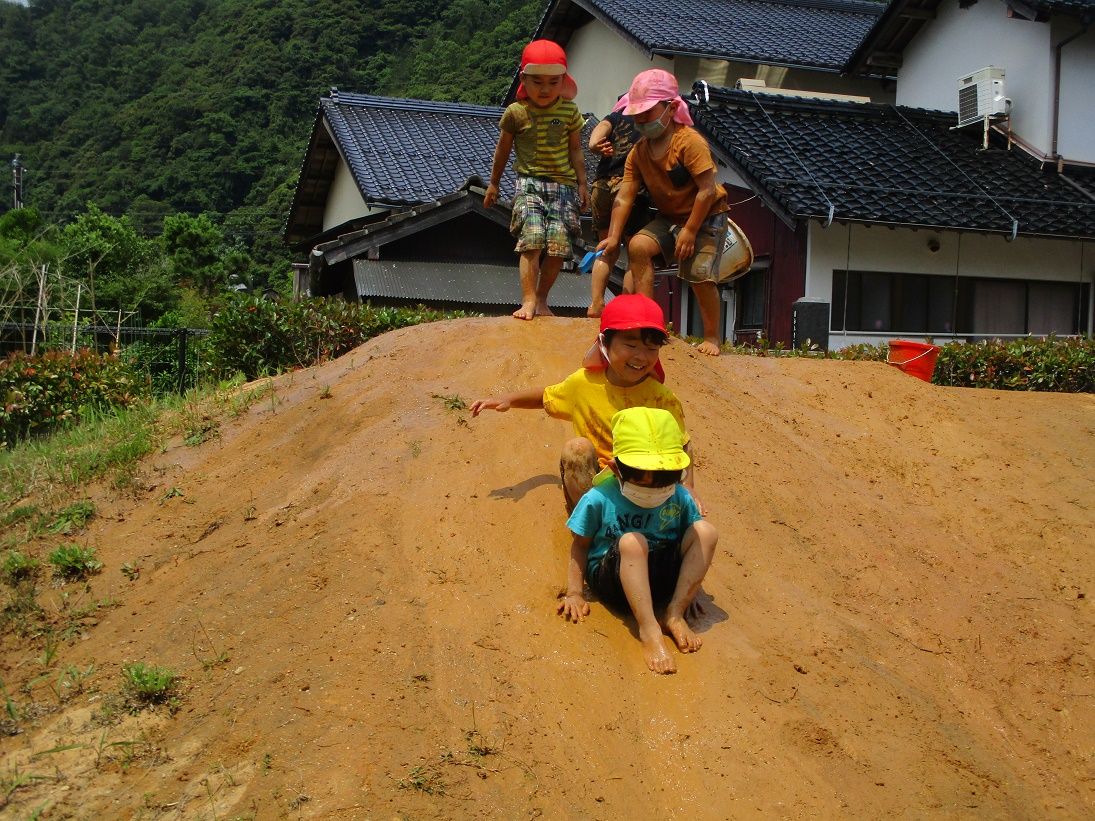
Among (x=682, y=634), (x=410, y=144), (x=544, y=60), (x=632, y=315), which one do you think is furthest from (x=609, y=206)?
(x=410, y=144)

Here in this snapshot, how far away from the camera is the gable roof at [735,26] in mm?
18516

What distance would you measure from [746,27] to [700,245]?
47.9 ft

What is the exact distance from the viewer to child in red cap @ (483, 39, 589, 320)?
7.23 metres

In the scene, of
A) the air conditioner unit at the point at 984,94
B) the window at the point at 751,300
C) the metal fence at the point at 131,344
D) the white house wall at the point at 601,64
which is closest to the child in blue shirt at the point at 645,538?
the metal fence at the point at 131,344

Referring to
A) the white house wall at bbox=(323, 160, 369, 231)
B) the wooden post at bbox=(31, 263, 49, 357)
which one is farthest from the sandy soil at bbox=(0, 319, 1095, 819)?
the white house wall at bbox=(323, 160, 369, 231)

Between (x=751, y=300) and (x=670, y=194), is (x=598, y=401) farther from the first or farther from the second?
(x=751, y=300)

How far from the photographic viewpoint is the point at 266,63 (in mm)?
35281

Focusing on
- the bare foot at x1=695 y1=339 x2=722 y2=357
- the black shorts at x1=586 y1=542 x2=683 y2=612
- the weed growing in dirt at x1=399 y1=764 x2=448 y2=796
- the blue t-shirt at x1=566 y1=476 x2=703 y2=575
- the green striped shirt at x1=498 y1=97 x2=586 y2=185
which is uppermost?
the green striped shirt at x1=498 y1=97 x2=586 y2=185

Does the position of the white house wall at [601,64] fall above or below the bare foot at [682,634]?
above

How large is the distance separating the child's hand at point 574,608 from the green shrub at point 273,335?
16.9 feet

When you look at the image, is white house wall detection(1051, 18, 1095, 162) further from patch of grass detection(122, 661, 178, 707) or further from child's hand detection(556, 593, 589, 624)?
patch of grass detection(122, 661, 178, 707)

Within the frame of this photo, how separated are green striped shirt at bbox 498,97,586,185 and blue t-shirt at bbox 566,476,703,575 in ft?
11.0

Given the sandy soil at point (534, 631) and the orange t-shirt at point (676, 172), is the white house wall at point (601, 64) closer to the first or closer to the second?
the orange t-shirt at point (676, 172)

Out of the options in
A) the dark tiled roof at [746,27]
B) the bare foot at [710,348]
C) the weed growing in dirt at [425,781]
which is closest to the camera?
the weed growing in dirt at [425,781]
